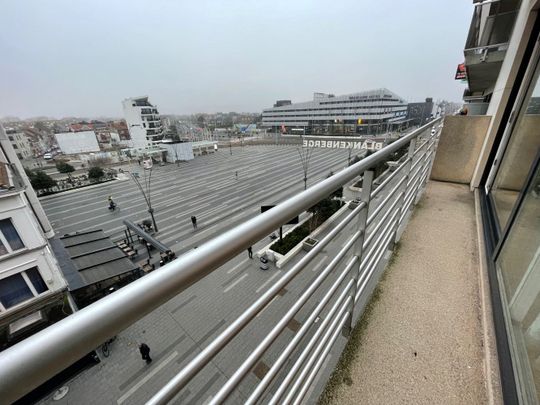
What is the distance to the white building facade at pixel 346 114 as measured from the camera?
44812mm

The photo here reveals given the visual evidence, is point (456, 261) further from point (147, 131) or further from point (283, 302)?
point (147, 131)

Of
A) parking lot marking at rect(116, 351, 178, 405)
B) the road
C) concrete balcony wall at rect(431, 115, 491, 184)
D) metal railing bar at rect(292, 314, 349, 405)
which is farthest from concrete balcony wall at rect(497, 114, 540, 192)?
parking lot marking at rect(116, 351, 178, 405)

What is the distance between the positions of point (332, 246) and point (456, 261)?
6.92 metres

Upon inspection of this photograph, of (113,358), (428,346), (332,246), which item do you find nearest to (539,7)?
(428,346)

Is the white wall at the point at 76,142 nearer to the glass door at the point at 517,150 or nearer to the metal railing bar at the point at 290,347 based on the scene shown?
the metal railing bar at the point at 290,347

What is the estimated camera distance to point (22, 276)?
6.29m

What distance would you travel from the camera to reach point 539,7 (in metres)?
2.83

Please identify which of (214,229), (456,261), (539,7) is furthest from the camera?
(214,229)

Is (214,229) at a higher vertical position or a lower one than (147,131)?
lower

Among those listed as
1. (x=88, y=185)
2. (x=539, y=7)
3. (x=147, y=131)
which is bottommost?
(x=88, y=185)

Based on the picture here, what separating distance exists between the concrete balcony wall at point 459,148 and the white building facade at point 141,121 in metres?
44.3

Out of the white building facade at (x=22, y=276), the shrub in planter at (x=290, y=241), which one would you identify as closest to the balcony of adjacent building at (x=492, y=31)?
the shrub in planter at (x=290, y=241)

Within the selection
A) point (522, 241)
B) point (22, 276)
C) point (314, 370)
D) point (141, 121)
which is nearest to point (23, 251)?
point (22, 276)

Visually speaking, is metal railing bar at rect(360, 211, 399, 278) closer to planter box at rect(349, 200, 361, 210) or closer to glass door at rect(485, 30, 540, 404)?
planter box at rect(349, 200, 361, 210)
